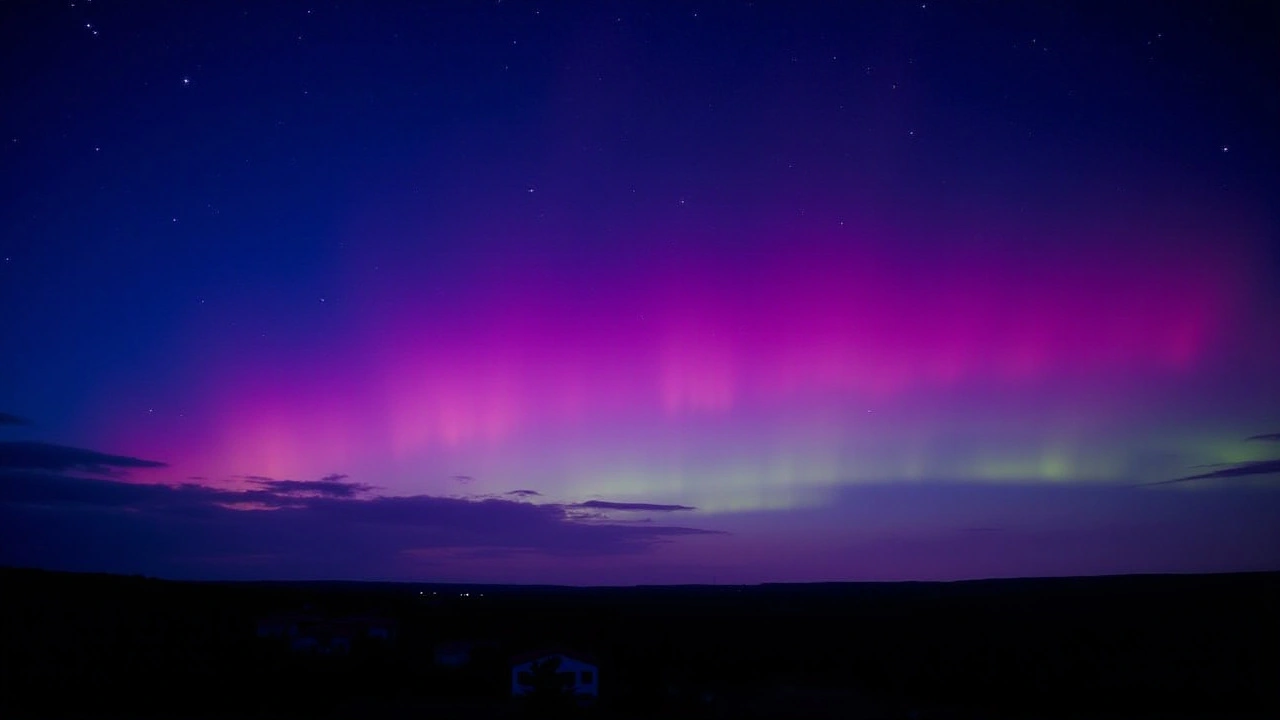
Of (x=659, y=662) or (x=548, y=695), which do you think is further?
(x=659, y=662)

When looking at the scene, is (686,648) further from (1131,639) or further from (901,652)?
(1131,639)

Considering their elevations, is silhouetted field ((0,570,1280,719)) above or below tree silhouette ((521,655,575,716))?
below

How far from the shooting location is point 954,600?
94750 mm

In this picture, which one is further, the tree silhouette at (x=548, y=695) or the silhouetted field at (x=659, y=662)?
the silhouetted field at (x=659, y=662)

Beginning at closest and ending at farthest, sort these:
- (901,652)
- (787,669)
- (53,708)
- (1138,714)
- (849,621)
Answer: (53,708) → (1138,714) → (787,669) → (901,652) → (849,621)

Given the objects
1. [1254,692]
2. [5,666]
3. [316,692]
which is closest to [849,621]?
[1254,692]

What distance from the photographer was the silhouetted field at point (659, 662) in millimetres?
26531

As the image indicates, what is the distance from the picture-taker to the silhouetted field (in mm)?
26531

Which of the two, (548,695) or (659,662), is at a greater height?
(548,695)

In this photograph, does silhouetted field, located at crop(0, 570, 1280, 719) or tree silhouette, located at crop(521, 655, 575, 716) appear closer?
tree silhouette, located at crop(521, 655, 575, 716)

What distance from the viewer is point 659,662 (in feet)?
134

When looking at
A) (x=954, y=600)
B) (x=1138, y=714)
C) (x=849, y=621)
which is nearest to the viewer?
(x=1138, y=714)

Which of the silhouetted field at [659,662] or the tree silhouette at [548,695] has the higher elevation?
the tree silhouette at [548,695]

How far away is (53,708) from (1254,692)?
39540 millimetres
